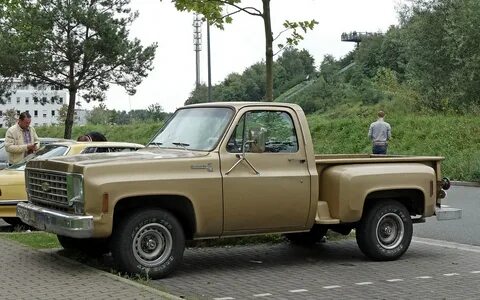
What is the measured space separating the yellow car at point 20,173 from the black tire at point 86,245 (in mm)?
2382

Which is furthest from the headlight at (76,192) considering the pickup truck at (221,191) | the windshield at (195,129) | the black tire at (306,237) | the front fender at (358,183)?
the black tire at (306,237)

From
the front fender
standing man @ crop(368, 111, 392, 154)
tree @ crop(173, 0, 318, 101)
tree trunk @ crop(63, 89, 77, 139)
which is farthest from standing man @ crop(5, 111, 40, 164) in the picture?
tree trunk @ crop(63, 89, 77, 139)

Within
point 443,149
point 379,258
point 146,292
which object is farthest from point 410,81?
point 146,292

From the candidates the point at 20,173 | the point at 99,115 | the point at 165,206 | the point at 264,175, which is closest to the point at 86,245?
the point at 165,206

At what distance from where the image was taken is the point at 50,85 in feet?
147

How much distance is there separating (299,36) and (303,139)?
10.4 ft

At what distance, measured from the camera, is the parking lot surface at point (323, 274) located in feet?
24.8

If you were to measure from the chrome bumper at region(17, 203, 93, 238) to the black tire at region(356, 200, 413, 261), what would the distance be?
340 cm

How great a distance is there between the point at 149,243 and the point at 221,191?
3.05 feet

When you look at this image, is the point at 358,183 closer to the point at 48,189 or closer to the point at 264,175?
the point at 264,175

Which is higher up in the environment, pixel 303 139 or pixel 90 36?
pixel 90 36

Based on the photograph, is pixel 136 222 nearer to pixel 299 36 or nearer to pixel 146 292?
pixel 146 292

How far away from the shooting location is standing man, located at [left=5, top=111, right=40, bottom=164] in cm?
1398

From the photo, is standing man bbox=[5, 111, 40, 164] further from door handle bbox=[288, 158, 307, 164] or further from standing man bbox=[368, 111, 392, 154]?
standing man bbox=[368, 111, 392, 154]
